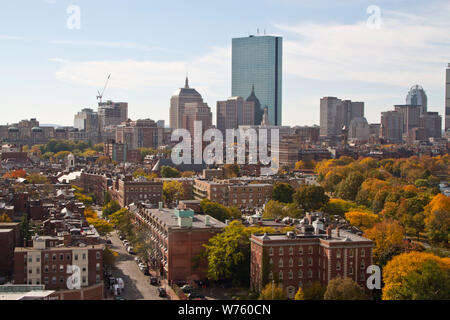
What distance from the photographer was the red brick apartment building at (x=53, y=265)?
119ft

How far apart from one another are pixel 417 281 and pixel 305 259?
6958 millimetres

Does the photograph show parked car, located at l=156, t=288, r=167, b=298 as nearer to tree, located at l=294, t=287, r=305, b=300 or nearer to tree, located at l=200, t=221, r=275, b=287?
tree, located at l=200, t=221, r=275, b=287

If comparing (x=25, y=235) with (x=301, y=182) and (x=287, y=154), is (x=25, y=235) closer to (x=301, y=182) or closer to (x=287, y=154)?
(x=301, y=182)

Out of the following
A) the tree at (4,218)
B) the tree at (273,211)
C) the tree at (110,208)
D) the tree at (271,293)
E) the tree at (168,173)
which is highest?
the tree at (168,173)

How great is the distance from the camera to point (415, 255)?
3666 centimetres

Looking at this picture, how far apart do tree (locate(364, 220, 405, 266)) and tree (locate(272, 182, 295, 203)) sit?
24.5m

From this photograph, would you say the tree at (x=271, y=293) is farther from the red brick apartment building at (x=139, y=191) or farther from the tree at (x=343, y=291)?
the red brick apartment building at (x=139, y=191)

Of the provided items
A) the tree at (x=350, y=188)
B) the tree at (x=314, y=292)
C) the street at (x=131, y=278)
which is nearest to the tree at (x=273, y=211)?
the street at (x=131, y=278)

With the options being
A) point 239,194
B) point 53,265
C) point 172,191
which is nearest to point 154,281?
point 53,265

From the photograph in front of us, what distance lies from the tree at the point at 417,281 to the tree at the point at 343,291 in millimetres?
1999

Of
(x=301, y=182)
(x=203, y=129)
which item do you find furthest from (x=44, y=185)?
(x=203, y=129)

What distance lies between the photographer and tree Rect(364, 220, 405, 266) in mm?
41094

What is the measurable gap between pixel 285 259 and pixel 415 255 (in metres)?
7.53

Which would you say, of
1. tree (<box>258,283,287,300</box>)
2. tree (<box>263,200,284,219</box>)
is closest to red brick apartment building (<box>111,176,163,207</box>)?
tree (<box>263,200,284,219</box>)
